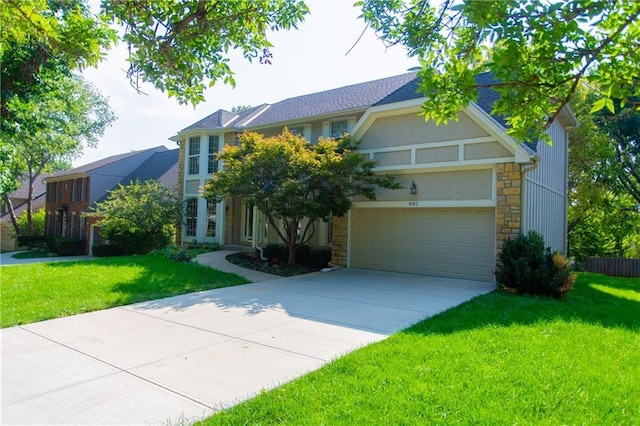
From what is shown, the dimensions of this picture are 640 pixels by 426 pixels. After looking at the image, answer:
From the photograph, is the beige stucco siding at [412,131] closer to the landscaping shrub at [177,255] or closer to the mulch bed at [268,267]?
the mulch bed at [268,267]

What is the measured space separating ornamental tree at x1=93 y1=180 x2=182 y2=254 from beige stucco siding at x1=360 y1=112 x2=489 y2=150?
8846 mm

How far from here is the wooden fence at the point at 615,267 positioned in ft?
57.3

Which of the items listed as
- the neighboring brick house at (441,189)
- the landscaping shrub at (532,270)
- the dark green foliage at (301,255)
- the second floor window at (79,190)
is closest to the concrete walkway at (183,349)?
the landscaping shrub at (532,270)

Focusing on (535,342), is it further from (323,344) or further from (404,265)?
(404,265)

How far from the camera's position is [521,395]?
12.7 feet

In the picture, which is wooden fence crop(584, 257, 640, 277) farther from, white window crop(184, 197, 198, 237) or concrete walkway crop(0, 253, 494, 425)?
white window crop(184, 197, 198, 237)

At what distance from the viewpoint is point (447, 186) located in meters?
11.9

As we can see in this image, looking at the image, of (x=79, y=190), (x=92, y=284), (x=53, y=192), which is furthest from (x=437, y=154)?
(x=53, y=192)

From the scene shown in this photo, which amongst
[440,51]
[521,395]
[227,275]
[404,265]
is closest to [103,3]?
[440,51]

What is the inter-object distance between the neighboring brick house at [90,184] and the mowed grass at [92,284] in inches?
564

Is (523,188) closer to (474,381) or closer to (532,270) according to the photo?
(532,270)

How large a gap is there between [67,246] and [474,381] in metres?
27.5

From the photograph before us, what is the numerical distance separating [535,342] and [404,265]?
7.42 meters

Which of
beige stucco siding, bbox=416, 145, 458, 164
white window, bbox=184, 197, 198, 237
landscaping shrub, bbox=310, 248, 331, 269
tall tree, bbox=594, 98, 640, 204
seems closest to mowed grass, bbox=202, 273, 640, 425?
beige stucco siding, bbox=416, 145, 458, 164
